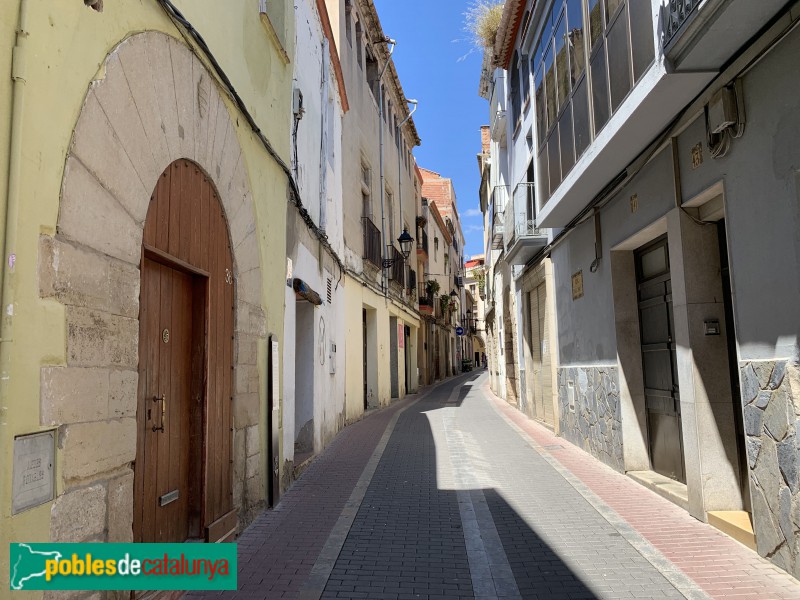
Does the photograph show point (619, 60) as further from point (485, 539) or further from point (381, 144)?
point (381, 144)

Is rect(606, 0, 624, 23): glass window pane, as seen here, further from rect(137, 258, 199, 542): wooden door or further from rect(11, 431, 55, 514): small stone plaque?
rect(11, 431, 55, 514): small stone plaque

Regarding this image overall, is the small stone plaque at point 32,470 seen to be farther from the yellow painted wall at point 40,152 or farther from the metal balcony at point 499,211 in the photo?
the metal balcony at point 499,211

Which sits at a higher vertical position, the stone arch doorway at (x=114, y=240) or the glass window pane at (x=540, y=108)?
the glass window pane at (x=540, y=108)

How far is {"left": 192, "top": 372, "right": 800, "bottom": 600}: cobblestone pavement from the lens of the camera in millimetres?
4059

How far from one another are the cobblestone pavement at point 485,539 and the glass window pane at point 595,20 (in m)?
5.08

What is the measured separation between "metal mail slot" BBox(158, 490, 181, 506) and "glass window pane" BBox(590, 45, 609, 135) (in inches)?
212

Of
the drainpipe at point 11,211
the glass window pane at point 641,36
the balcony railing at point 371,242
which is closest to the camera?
the drainpipe at point 11,211

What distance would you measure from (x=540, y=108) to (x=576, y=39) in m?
2.35

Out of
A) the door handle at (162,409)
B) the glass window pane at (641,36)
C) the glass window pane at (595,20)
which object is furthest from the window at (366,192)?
the door handle at (162,409)

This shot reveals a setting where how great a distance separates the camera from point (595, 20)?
22.8 feet

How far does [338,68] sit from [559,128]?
208 inches

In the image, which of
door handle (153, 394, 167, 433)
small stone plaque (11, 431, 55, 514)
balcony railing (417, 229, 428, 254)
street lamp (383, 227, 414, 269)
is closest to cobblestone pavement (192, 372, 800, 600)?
door handle (153, 394, 167, 433)

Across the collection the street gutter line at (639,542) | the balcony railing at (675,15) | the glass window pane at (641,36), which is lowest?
the street gutter line at (639,542)

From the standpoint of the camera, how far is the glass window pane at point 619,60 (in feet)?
19.1
